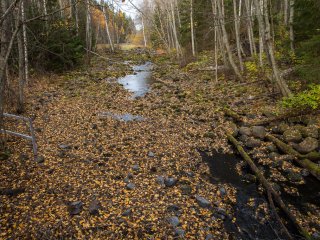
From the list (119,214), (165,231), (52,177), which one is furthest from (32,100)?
(165,231)

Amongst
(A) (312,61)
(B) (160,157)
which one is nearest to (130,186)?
(B) (160,157)

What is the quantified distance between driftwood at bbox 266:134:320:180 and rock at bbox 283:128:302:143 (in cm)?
26

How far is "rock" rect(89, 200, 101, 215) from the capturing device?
5479mm

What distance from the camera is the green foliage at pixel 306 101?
891 centimetres

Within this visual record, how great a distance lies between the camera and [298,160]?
7426 millimetres

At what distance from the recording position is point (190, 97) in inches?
560

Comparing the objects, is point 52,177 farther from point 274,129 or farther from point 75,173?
point 274,129

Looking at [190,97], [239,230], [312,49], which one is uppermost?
[312,49]

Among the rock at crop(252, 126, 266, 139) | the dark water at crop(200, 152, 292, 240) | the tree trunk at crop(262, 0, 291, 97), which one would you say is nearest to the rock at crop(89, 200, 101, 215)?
the dark water at crop(200, 152, 292, 240)

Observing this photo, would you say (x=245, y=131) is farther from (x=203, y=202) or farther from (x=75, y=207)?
(x=75, y=207)

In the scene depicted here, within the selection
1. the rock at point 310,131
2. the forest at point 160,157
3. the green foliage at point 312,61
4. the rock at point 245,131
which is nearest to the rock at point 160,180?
the forest at point 160,157

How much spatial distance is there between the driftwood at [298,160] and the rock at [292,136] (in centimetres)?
26

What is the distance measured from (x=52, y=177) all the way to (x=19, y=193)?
33.8 inches

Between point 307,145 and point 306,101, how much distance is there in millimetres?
2168
